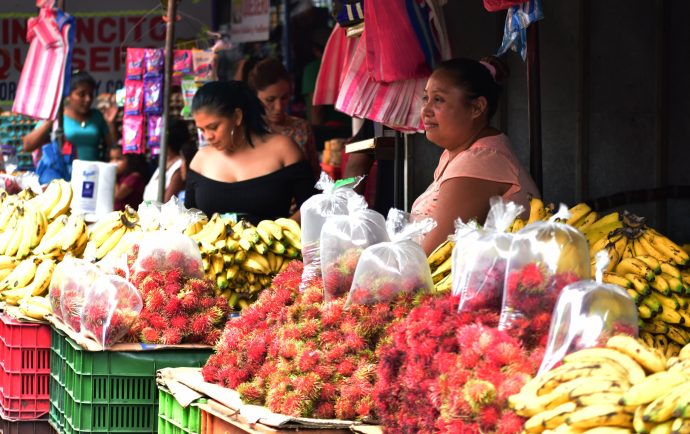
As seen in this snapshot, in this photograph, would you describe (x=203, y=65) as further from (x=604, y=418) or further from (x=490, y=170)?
(x=604, y=418)

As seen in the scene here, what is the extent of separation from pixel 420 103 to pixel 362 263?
92.8 inches

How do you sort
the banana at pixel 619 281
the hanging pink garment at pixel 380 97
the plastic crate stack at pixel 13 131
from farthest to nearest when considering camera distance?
the plastic crate stack at pixel 13 131 → the hanging pink garment at pixel 380 97 → the banana at pixel 619 281

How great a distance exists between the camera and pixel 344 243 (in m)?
3.31

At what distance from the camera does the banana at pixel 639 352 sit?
7.32ft

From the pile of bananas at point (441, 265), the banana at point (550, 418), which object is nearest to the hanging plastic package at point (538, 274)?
the banana at point (550, 418)

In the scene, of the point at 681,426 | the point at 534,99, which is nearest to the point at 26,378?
the point at 534,99

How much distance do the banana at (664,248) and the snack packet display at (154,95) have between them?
16.5ft

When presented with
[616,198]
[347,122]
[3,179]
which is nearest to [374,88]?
[616,198]

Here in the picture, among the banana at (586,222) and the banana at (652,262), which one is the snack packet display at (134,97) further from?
the banana at (652,262)

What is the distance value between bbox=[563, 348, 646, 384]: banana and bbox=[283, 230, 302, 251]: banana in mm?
2560

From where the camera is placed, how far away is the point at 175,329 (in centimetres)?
389

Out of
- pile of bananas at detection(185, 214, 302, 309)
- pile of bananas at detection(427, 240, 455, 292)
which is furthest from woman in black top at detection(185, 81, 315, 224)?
pile of bananas at detection(427, 240, 455, 292)

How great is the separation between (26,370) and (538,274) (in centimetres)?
264

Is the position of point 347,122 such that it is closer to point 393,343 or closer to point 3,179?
point 3,179
